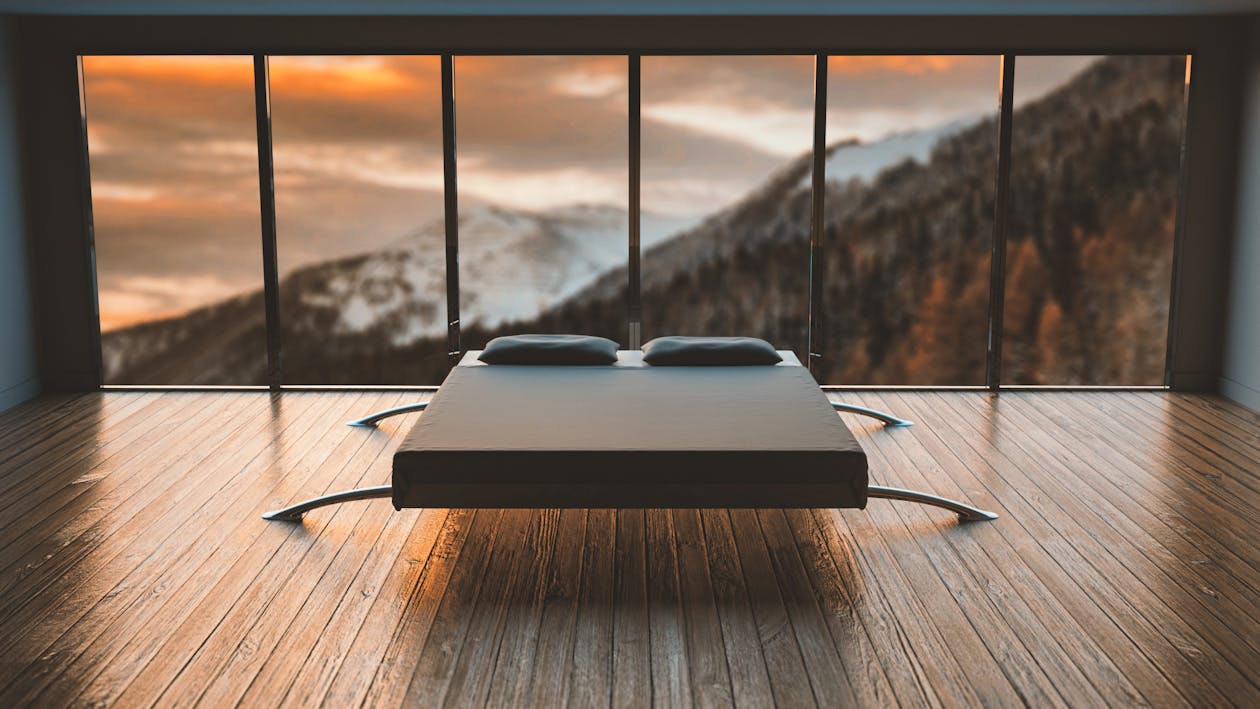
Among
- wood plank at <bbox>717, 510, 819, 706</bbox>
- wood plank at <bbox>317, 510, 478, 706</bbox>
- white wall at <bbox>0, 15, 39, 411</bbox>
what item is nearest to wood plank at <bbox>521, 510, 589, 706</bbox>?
wood plank at <bbox>317, 510, 478, 706</bbox>

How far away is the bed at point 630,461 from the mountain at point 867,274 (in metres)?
2.36

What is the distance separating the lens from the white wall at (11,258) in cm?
540

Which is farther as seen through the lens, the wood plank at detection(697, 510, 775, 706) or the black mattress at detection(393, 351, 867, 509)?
the black mattress at detection(393, 351, 867, 509)

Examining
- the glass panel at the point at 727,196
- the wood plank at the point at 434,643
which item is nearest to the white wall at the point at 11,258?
the glass panel at the point at 727,196

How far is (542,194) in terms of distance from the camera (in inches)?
237

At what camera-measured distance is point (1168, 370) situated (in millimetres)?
5879

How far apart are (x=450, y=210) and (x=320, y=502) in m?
2.54

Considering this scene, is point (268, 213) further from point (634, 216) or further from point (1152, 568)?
point (1152, 568)

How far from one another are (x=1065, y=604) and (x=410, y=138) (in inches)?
170

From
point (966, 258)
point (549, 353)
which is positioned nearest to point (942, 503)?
point (549, 353)

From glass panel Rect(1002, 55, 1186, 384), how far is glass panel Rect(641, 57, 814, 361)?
3.95ft

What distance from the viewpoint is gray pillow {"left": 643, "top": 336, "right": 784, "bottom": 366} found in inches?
180

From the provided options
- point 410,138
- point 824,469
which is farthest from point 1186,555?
point 410,138

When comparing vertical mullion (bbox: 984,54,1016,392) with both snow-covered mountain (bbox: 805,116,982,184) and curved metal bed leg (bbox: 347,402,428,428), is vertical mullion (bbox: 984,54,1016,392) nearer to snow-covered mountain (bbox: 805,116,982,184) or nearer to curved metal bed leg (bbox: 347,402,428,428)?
snow-covered mountain (bbox: 805,116,982,184)
